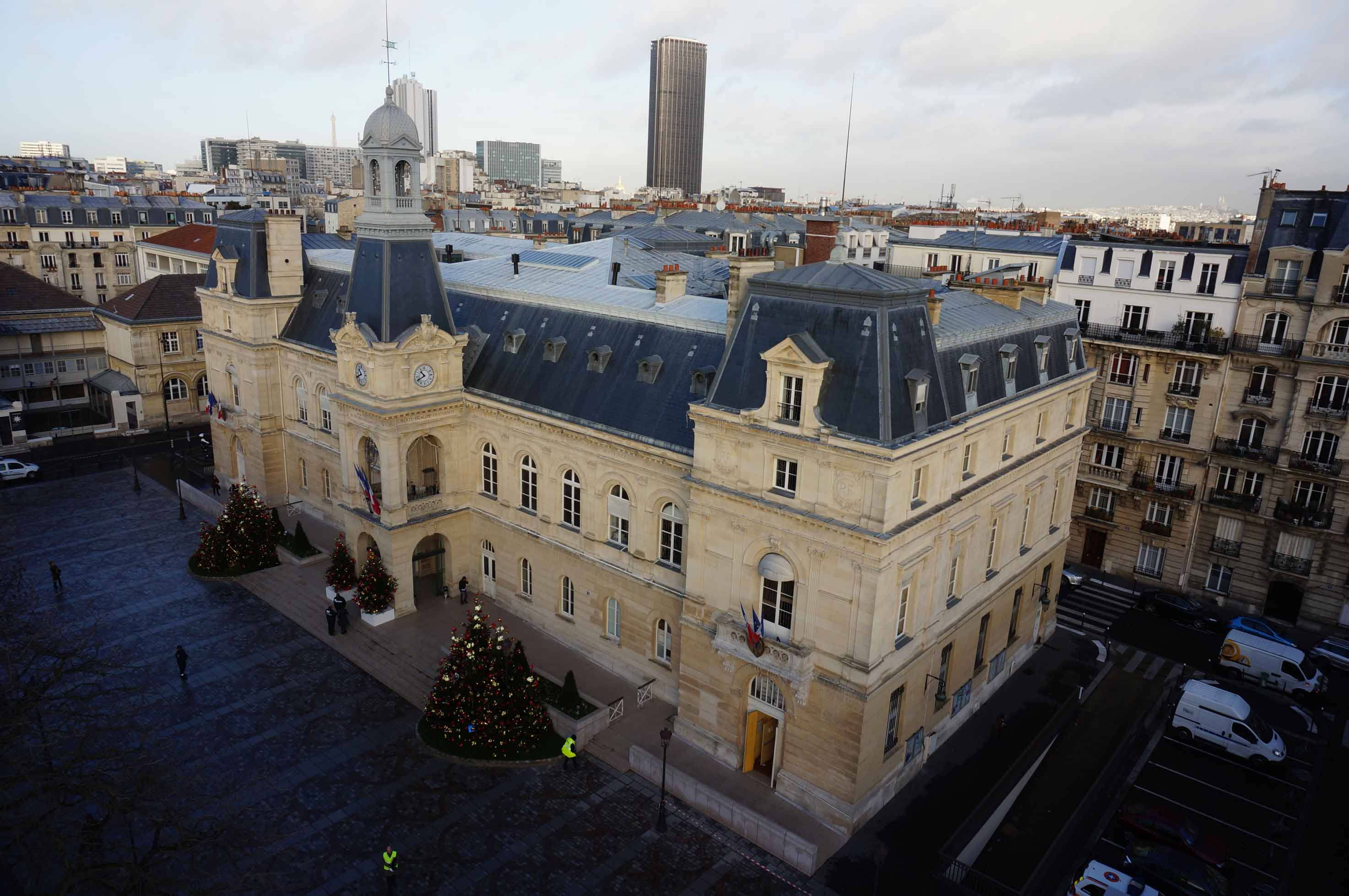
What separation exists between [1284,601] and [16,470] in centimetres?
8816

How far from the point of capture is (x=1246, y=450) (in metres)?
52.9

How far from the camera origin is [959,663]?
40.2 metres

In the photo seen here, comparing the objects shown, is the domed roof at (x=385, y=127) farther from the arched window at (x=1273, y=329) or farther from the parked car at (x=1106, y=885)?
the arched window at (x=1273, y=329)

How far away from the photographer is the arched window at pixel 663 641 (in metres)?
41.4

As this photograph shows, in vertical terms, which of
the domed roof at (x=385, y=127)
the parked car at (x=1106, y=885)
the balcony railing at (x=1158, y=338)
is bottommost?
the parked car at (x=1106, y=885)

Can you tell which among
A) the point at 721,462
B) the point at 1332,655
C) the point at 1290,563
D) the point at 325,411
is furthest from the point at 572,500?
the point at 1332,655

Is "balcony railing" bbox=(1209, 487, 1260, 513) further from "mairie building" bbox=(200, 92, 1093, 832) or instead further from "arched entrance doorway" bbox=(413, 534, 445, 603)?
"arched entrance doorway" bbox=(413, 534, 445, 603)

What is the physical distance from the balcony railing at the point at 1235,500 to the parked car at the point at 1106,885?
29.7 m

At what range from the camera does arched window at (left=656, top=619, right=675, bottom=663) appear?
41375 millimetres

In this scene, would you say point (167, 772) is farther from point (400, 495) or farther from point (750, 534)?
point (750, 534)

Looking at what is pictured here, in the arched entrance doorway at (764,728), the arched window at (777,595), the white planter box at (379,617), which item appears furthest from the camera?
the white planter box at (379,617)

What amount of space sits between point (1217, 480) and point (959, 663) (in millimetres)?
25738

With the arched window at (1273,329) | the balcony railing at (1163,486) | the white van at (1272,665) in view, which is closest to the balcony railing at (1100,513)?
the balcony railing at (1163,486)

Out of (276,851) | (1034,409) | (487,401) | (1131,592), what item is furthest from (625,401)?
(1131,592)
